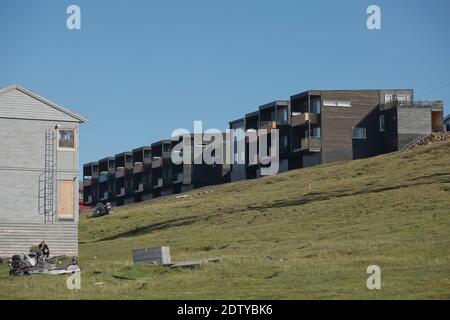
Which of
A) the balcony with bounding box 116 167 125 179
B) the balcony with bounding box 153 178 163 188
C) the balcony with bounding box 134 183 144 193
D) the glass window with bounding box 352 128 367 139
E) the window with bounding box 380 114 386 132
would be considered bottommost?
the balcony with bounding box 134 183 144 193

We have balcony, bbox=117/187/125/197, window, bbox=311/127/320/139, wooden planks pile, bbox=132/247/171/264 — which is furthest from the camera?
balcony, bbox=117/187/125/197

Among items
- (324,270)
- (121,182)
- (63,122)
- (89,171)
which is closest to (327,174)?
(63,122)

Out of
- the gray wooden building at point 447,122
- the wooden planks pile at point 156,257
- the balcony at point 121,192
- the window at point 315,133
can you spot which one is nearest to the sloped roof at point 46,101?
the wooden planks pile at point 156,257

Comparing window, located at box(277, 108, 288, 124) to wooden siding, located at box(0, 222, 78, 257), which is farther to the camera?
window, located at box(277, 108, 288, 124)

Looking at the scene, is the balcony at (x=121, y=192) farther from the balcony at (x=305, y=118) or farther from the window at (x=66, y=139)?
the window at (x=66, y=139)

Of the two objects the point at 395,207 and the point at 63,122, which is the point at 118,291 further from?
the point at 395,207

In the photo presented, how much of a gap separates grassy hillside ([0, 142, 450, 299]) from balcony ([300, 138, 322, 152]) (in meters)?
14.3

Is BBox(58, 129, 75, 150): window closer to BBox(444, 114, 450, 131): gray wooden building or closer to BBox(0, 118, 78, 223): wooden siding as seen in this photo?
BBox(0, 118, 78, 223): wooden siding

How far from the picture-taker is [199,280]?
101 ft

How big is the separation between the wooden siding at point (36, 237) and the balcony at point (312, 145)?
56408 millimetres

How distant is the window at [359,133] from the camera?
104188 mm

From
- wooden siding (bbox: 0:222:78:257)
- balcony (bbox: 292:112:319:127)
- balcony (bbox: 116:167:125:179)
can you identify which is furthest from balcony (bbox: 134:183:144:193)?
wooden siding (bbox: 0:222:78:257)

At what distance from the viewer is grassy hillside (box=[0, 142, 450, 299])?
93.0 feet
